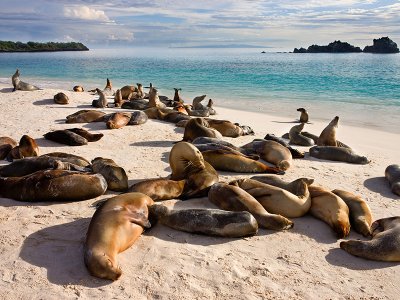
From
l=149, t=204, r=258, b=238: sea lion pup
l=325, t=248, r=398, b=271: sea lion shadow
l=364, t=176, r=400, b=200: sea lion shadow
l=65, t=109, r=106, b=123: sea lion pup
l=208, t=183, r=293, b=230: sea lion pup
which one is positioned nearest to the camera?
l=325, t=248, r=398, b=271: sea lion shadow

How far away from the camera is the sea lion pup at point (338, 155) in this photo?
7316 millimetres

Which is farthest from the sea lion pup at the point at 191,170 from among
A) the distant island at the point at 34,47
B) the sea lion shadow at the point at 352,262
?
the distant island at the point at 34,47

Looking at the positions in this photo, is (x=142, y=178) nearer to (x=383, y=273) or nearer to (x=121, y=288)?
(x=121, y=288)

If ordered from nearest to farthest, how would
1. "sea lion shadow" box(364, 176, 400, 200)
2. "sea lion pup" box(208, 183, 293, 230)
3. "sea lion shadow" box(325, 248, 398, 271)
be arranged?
"sea lion shadow" box(325, 248, 398, 271) → "sea lion pup" box(208, 183, 293, 230) → "sea lion shadow" box(364, 176, 400, 200)

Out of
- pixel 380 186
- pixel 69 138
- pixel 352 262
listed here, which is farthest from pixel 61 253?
pixel 380 186

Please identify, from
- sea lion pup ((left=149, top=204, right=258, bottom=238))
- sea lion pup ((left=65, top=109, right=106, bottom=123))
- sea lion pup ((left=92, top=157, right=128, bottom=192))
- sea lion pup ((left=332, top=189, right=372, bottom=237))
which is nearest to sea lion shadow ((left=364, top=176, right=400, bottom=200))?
sea lion pup ((left=332, top=189, right=372, bottom=237))

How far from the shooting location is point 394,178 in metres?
6.04

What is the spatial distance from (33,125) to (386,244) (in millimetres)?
7802

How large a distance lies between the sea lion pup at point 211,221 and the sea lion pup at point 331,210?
90 cm

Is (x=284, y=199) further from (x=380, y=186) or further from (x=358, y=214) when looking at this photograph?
(x=380, y=186)

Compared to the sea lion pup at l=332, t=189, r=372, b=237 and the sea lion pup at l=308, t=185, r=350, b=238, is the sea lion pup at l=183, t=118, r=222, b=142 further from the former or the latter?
the sea lion pup at l=332, t=189, r=372, b=237

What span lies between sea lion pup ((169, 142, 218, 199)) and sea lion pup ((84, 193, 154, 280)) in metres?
0.87

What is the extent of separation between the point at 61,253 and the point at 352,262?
8.52 feet

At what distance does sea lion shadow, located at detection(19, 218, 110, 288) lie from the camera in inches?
128
